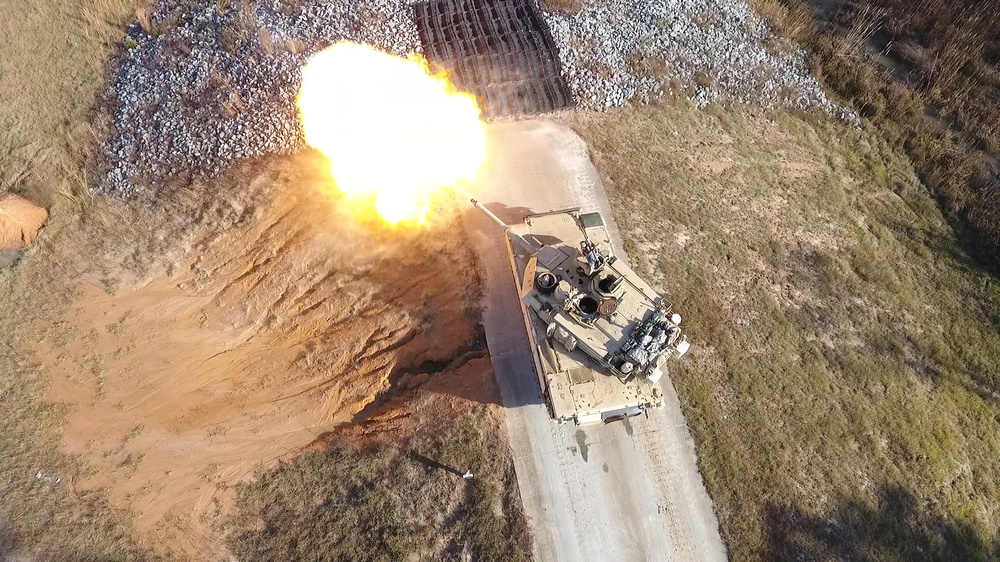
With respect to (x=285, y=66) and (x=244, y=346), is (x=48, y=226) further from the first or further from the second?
(x=285, y=66)

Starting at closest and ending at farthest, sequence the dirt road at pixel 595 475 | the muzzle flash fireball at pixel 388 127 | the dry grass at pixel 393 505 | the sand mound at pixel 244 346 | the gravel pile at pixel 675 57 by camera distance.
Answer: the dry grass at pixel 393 505 → the dirt road at pixel 595 475 → the sand mound at pixel 244 346 → the muzzle flash fireball at pixel 388 127 → the gravel pile at pixel 675 57

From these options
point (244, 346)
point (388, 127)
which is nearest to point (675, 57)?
point (388, 127)

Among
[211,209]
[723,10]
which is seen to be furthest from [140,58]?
[723,10]

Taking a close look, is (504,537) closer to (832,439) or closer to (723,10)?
(832,439)

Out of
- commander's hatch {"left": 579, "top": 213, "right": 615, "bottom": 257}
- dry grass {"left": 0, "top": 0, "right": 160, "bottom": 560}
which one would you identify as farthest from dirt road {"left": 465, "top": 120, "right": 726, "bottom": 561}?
dry grass {"left": 0, "top": 0, "right": 160, "bottom": 560}

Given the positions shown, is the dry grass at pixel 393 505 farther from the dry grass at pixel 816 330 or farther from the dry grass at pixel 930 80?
the dry grass at pixel 930 80

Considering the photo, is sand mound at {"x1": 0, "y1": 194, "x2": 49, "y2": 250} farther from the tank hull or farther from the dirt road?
the tank hull

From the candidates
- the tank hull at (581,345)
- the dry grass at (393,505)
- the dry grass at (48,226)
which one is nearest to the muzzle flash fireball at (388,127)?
the tank hull at (581,345)
